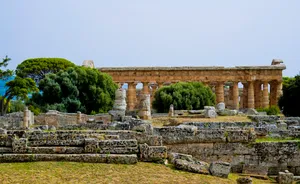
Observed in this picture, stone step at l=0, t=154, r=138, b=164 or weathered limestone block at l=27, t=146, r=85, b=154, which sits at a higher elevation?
weathered limestone block at l=27, t=146, r=85, b=154

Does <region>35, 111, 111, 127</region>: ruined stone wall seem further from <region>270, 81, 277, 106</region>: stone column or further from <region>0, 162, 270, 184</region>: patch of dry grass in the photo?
<region>270, 81, 277, 106</region>: stone column

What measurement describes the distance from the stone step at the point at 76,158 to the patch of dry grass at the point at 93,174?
259 mm

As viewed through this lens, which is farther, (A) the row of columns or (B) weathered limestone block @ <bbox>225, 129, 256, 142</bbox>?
(A) the row of columns

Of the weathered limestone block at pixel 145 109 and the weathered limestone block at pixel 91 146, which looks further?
the weathered limestone block at pixel 145 109

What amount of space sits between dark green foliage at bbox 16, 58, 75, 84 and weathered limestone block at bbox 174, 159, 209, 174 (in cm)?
5852

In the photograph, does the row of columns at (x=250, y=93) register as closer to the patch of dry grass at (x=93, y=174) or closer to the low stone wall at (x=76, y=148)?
the low stone wall at (x=76, y=148)

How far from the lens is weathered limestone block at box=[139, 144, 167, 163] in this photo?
542 inches

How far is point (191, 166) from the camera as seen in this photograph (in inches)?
524

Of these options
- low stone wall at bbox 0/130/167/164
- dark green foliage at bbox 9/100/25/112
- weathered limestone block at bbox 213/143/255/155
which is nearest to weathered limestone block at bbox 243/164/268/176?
weathered limestone block at bbox 213/143/255/155

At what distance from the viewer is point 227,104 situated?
7575cm

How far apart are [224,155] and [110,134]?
3.40 metres

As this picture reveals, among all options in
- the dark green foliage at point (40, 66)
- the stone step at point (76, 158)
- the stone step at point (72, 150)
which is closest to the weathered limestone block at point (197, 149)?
the stone step at point (72, 150)

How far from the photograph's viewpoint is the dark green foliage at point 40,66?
71.1 metres

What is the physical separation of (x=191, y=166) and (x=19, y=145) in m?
4.43
